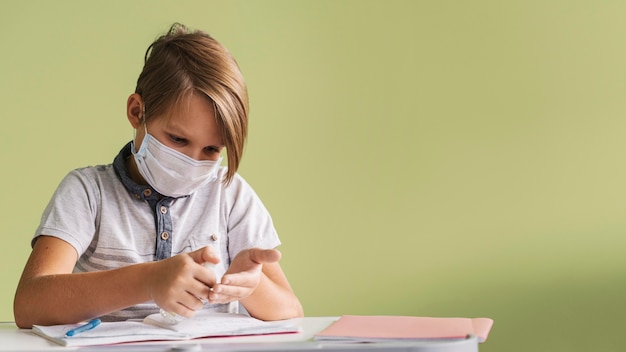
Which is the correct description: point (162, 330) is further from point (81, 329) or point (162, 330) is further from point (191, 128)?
point (191, 128)

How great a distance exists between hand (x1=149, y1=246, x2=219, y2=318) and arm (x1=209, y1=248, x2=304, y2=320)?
0.06 feet

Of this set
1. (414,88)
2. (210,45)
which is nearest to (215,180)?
(210,45)

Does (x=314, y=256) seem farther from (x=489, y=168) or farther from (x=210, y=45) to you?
(x=210, y=45)

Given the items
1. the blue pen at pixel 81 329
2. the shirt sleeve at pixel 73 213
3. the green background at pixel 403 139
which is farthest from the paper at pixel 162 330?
the green background at pixel 403 139

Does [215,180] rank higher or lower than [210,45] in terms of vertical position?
lower

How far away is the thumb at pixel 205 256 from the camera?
1.05 m

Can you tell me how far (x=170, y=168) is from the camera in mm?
1333

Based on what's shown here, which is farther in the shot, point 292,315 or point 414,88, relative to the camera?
point 414,88

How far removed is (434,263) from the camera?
7.00ft

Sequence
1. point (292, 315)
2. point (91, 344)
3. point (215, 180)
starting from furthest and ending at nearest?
point (215, 180), point (292, 315), point (91, 344)

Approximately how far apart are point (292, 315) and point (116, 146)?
3.32 feet

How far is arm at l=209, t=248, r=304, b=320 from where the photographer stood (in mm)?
1074

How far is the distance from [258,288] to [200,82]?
1.08 ft

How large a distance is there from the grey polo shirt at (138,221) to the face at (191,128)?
0.42 ft
